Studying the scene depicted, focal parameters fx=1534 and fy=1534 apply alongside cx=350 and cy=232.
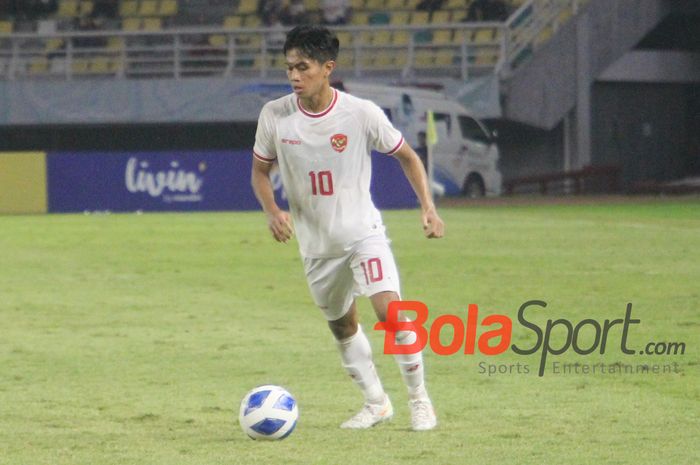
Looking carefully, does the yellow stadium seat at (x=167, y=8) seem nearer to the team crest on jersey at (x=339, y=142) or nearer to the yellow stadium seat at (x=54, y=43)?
the yellow stadium seat at (x=54, y=43)

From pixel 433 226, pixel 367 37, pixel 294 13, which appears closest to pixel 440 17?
pixel 367 37

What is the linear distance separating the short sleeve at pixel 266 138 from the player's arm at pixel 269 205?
1.5 inches

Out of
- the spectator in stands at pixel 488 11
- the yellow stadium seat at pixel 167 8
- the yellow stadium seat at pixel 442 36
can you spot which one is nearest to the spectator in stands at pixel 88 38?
the yellow stadium seat at pixel 167 8

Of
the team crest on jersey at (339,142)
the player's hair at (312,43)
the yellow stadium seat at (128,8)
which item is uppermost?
the yellow stadium seat at (128,8)

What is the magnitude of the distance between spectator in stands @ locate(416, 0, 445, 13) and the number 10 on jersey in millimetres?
A: 35583

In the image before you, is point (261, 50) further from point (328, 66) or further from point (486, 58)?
point (328, 66)

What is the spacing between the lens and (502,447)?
720 cm

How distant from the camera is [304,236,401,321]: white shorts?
25.3 feet

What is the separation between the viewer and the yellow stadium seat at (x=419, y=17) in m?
42.6

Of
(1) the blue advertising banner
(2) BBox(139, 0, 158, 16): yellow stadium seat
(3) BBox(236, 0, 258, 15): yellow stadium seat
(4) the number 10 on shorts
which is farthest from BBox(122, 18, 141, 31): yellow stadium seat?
(4) the number 10 on shorts

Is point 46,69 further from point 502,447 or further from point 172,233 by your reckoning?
point 502,447

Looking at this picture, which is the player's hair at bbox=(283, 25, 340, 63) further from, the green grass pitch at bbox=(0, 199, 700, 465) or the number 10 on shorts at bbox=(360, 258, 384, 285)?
the green grass pitch at bbox=(0, 199, 700, 465)

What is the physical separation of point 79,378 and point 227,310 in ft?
14.1

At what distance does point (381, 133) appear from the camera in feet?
25.7
